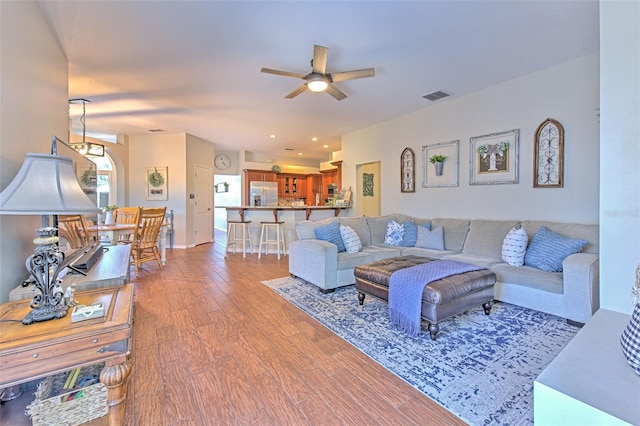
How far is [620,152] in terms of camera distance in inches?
60.4

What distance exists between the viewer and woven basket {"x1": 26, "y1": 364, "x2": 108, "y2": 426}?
1349 mm

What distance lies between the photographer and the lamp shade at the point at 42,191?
1.19 m

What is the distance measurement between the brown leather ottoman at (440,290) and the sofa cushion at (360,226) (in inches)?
46.3

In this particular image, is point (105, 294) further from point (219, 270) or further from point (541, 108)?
point (541, 108)

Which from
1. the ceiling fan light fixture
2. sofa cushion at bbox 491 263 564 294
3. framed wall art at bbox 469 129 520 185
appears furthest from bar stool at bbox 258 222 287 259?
sofa cushion at bbox 491 263 564 294

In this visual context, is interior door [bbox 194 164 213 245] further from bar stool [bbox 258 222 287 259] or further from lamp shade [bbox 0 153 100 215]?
lamp shade [bbox 0 153 100 215]

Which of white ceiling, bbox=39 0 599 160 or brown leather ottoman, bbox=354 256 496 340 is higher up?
white ceiling, bbox=39 0 599 160

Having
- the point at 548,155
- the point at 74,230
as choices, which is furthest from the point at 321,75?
the point at 74,230

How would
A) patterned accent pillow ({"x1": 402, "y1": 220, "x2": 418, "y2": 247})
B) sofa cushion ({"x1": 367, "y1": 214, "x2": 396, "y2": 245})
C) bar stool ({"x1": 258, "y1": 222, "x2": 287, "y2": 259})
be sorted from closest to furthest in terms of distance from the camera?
patterned accent pillow ({"x1": 402, "y1": 220, "x2": 418, "y2": 247}) < sofa cushion ({"x1": 367, "y1": 214, "x2": 396, "y2": 245}) < bar stool ({"x1": 258, "y1": 222, "x2": 287, "y2": 259})

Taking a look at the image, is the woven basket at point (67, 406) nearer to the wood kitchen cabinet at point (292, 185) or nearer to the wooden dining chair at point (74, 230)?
the wooden dining chair at point (74, 230)

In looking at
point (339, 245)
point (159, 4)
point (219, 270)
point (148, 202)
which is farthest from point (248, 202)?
point (159, 4)

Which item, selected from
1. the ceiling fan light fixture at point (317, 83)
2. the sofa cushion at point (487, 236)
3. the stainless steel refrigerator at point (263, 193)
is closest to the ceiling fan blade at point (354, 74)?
the ceiling fan light fixture at point (317, 83)

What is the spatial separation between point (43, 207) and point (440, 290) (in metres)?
2.55

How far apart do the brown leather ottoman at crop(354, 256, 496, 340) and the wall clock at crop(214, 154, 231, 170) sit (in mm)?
7077
